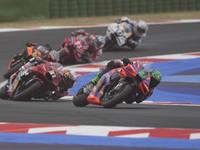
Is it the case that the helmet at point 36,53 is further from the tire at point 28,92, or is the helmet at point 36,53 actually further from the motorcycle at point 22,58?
the tire at point 28,92

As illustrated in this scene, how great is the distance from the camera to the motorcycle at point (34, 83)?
891 centimetres

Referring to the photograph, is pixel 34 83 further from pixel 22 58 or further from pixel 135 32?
pixel 135 32

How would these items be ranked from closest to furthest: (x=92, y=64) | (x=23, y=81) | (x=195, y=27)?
(x=23, y=81)
(x=92, y=64)
(x=195, y=27)

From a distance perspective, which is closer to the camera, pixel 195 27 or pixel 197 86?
pixel 197 86

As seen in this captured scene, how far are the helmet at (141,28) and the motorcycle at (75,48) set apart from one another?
2.30 metres

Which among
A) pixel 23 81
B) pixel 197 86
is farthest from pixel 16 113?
pixel 197 86

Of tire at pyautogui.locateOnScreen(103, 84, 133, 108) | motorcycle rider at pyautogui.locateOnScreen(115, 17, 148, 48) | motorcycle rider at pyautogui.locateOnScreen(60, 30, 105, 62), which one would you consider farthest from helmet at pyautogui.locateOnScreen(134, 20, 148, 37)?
tire at pyautogui.locateOnScreen(103, 84, 133, 108)

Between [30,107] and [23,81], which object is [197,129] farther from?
[23,81]

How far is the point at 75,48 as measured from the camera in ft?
46.4

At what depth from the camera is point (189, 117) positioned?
24.6 ft

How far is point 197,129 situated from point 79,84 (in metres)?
5.07

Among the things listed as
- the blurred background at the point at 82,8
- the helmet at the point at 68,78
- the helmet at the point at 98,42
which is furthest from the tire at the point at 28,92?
the blurred background at the point at 82,8

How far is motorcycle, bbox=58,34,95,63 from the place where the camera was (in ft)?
46.3

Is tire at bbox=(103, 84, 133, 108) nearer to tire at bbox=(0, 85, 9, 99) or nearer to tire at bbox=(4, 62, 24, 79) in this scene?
tire at bbox=(0, 85, 9, 99)
